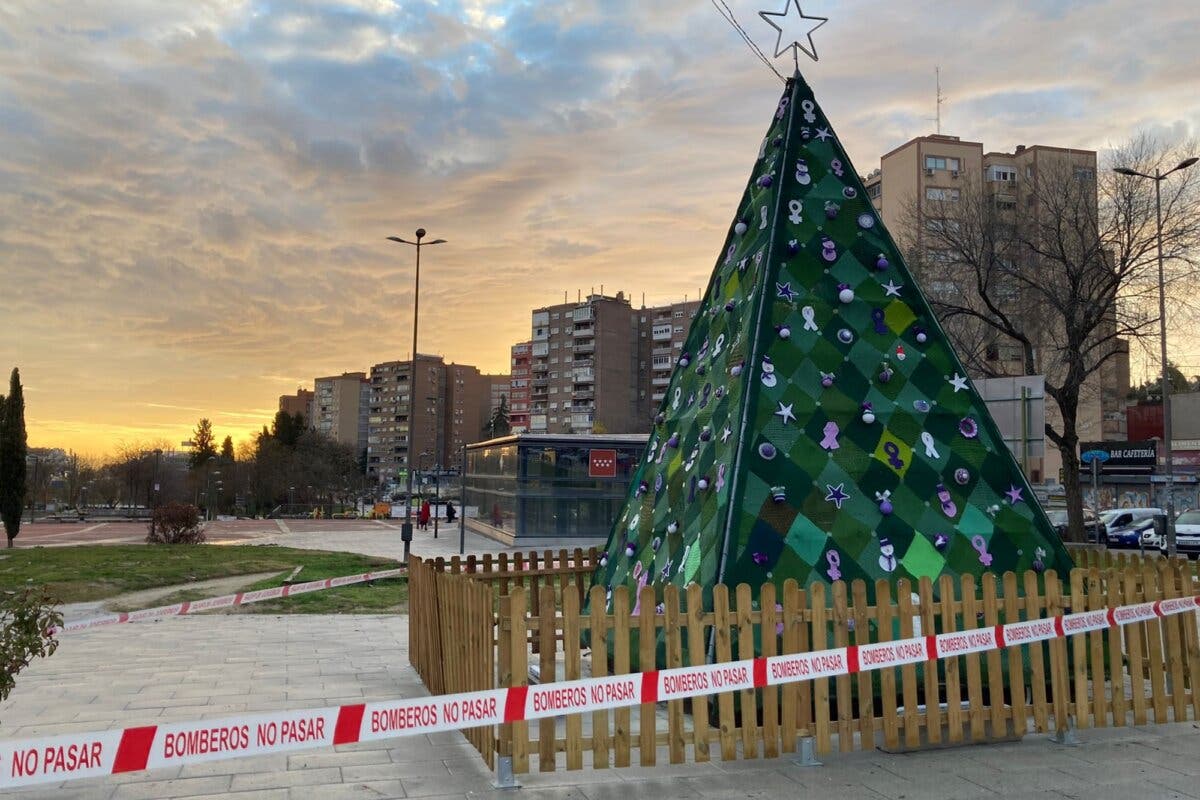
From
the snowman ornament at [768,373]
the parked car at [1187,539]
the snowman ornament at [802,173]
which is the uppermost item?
the snowman ornament at [802,173]

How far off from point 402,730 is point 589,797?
1.53 meters

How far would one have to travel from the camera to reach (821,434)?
8086mm

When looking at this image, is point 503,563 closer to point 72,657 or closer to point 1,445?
point 72,657

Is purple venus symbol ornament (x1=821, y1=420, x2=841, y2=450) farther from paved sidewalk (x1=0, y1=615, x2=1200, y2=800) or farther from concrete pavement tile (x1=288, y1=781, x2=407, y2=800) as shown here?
concrete pavement tile (x1=288, y1=781, x2=407, y2=800)

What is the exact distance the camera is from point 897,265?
8.97m

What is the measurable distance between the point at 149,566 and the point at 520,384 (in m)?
102

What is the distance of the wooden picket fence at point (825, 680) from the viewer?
6160 millimetres

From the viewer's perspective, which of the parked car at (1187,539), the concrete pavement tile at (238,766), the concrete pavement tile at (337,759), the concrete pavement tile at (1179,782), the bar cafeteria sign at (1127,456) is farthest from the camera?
the bar cafeteria sign at (1127,456)

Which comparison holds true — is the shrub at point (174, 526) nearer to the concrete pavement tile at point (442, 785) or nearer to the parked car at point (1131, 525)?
the concrete pavement tile at point (442, 785)

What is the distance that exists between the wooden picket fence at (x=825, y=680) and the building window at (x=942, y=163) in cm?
6239

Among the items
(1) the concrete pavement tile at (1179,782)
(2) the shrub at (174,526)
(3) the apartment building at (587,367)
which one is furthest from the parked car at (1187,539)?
(3) the apartment building at (587,367)

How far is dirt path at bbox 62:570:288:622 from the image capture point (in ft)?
55.3

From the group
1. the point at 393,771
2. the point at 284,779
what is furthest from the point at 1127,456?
the point at 284,779

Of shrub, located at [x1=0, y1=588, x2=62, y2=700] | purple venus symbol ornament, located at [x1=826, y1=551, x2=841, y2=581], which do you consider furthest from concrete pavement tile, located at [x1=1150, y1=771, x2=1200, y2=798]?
shrub, located at [x1=0, y1=588, x2=62, y2=700]
